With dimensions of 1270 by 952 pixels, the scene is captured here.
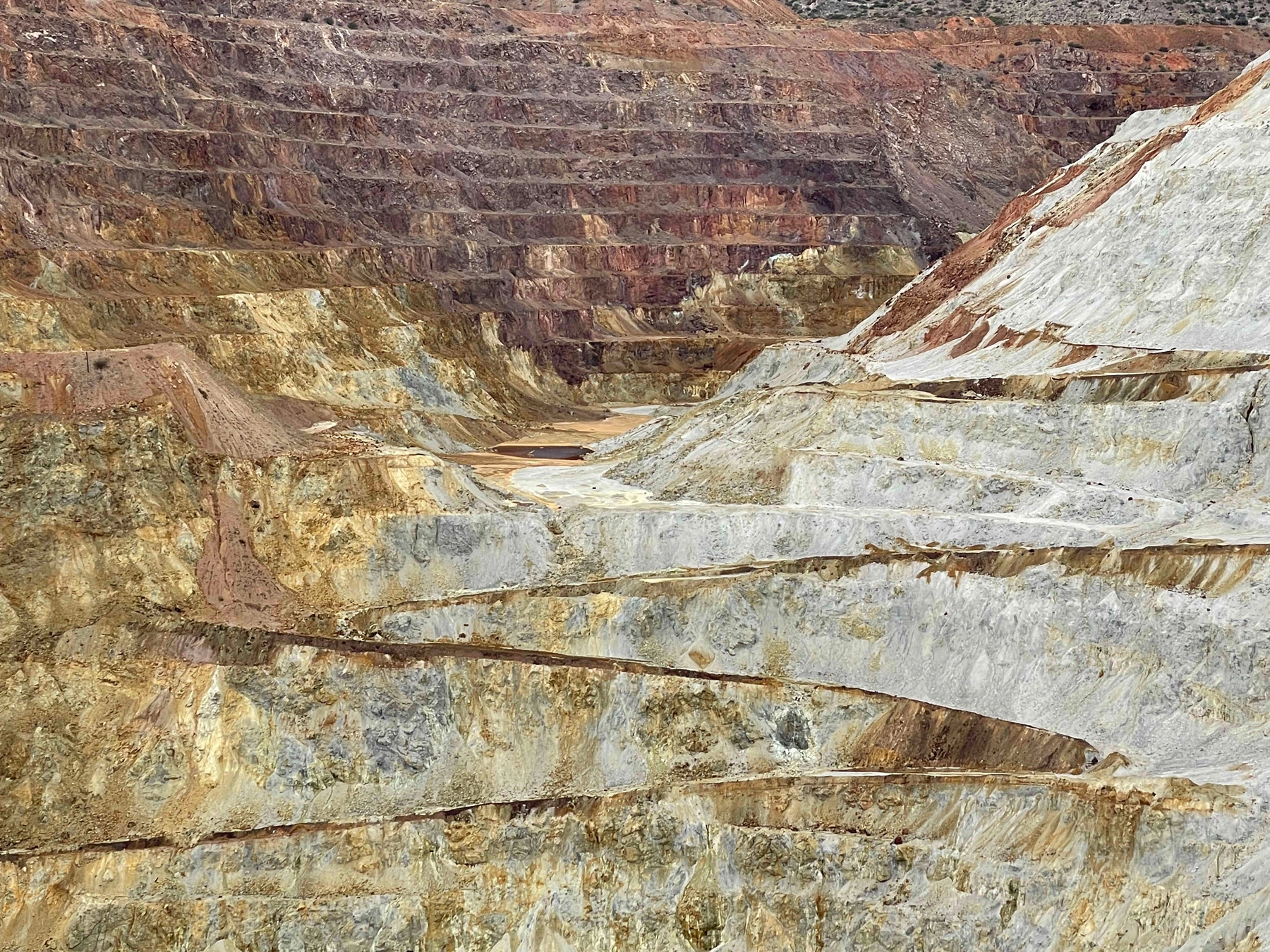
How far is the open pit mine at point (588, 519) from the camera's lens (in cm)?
3725

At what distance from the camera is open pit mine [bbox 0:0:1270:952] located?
122 ft

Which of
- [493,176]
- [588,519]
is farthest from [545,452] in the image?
[493,176]

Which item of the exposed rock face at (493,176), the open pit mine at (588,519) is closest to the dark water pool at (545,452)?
the open pit mine at (588,519)

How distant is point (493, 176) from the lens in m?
104

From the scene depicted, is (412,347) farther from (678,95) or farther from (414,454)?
(678,95)

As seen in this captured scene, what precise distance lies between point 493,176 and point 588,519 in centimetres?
4925

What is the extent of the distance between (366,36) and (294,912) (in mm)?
79076

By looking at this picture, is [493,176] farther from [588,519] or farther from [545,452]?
[588,519]

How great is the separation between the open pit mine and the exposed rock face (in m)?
0.31

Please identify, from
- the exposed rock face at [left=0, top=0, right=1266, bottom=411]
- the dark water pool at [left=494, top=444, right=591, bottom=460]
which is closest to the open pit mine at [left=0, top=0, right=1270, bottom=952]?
the exposed rock face at [left=0, top=0, right=1266, bottom=411]

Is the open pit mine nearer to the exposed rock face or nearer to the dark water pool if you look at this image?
the exposed rock face

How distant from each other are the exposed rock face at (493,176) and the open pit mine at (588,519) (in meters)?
0.31

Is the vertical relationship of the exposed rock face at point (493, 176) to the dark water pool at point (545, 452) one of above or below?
above

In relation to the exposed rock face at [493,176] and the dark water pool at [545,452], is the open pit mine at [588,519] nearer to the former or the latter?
the exposed rock face at [493,176]
